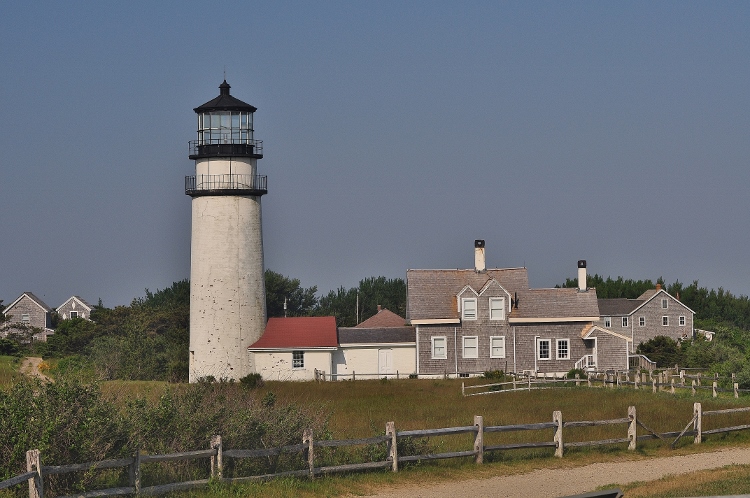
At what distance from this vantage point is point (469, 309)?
52781mm

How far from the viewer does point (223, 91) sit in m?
49.3

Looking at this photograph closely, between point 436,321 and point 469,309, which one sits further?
point 469,309

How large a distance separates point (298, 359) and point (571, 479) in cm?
3150

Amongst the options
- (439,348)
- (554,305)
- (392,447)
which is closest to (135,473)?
(392,447)

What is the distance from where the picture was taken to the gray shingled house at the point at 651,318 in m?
78.2

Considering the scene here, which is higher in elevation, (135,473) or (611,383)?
(611,383)

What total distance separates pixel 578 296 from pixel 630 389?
14512mm

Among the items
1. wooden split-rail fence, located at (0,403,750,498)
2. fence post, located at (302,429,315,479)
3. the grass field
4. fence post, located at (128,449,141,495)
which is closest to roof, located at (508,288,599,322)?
the grass field

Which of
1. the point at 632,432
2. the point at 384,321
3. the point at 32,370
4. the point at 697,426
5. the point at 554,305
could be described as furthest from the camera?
the point at 384,321

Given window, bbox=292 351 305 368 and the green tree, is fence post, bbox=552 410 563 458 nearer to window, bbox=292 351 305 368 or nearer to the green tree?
window, bbox=292 351 305 368

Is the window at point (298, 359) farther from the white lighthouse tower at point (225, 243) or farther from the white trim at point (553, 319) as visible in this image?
the white trim at point (553, 319)

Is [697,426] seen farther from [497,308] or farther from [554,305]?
[554,305]

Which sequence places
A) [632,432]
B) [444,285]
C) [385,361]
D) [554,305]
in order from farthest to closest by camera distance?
[444,285], [554,305], [385,361], [632,432]

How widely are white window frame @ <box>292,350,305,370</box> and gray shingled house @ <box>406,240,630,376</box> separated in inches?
214
